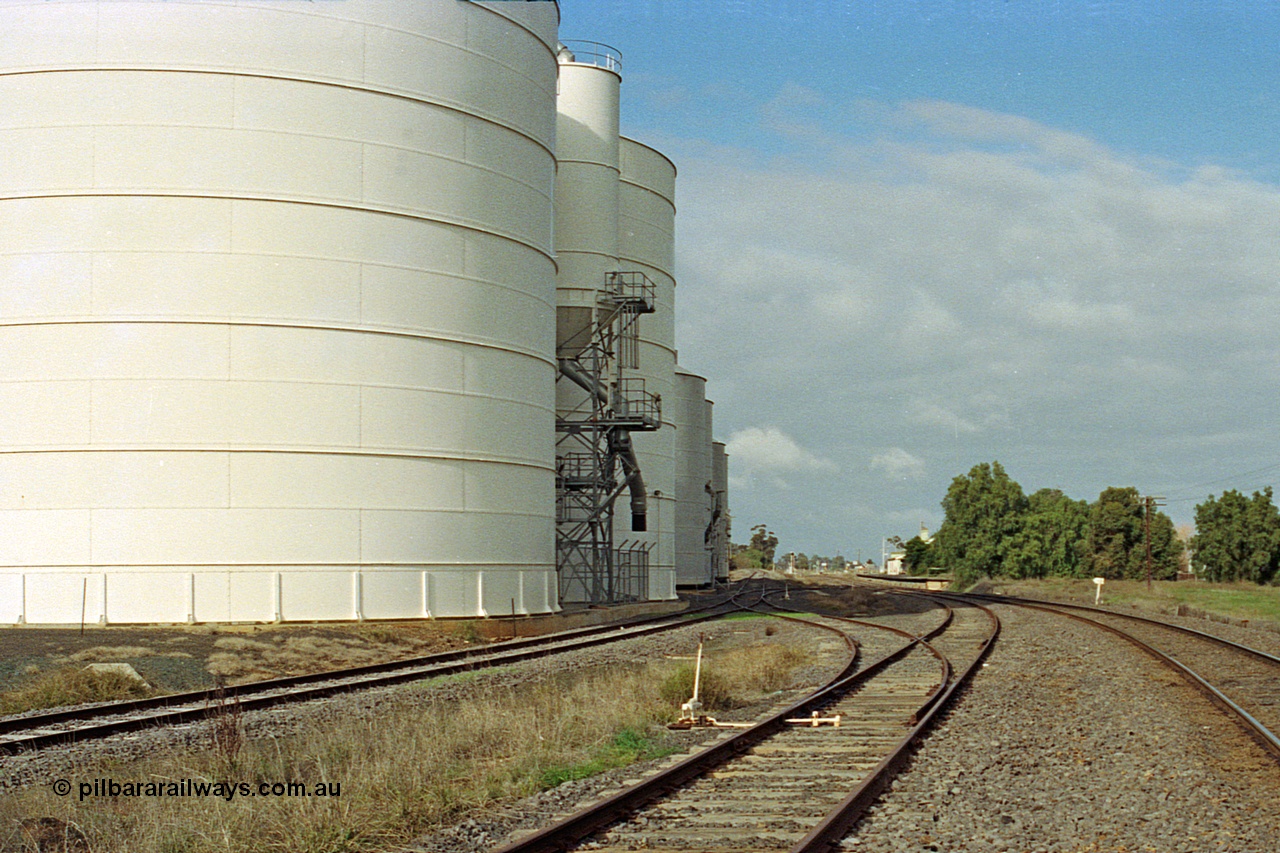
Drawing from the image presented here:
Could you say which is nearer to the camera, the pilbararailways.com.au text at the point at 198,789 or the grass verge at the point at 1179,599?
the pilbararailways.com.au text at the point at 198,789

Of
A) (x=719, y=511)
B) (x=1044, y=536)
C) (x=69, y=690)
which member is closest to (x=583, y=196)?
(x=69, y=690)

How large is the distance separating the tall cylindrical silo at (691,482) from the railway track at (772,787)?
163 feet

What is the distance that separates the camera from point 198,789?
923 cm

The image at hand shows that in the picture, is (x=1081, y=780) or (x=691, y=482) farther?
(x=691, y=482)

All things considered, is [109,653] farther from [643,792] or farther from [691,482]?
[691,482]

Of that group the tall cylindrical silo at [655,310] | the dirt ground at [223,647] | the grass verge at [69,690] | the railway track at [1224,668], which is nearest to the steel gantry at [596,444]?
the tall cylindrical silo at [655,310]

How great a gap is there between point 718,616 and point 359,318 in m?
15.6

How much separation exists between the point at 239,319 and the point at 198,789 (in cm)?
1753

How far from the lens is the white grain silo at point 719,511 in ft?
249

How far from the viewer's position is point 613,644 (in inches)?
1006

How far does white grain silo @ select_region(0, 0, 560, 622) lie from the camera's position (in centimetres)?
2458

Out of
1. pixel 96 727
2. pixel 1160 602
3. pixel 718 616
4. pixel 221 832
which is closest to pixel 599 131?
pixel 718 616

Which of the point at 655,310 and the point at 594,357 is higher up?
the point at 655,310

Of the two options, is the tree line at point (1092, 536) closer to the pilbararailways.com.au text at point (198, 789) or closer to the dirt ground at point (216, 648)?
the dirt ground at point (216, 648)
